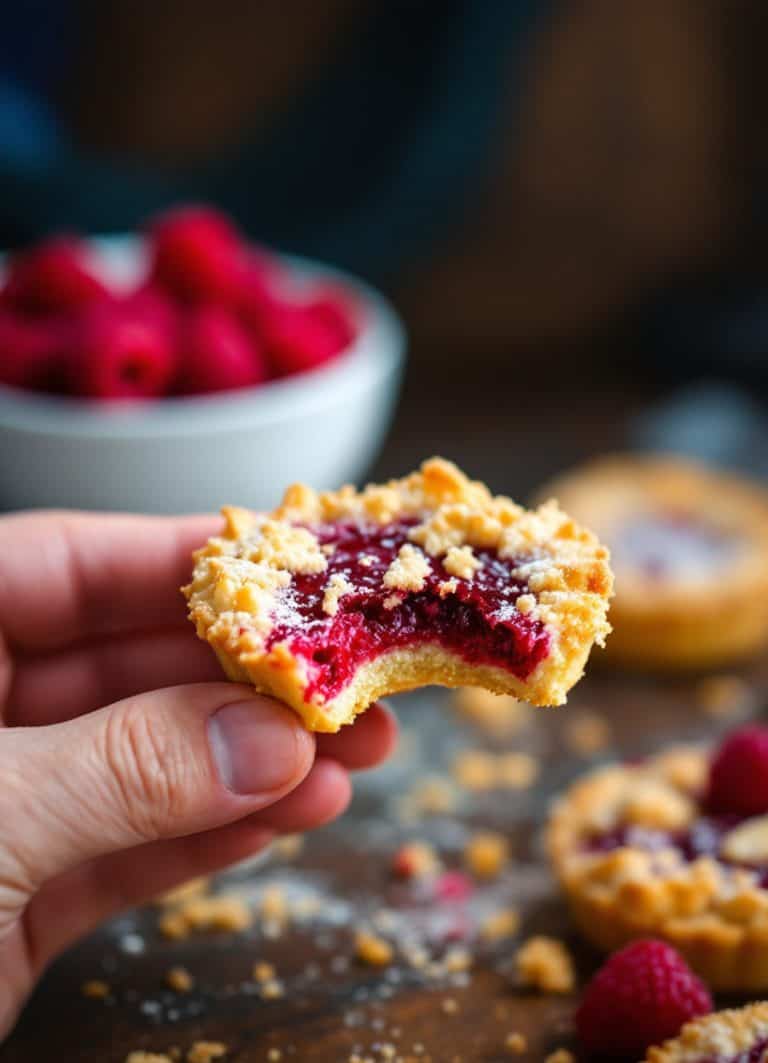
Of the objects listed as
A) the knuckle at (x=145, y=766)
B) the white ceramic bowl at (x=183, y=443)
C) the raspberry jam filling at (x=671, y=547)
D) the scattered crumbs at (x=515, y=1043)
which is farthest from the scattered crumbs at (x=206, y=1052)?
the raspberry jam filling at (x=671, y=547)

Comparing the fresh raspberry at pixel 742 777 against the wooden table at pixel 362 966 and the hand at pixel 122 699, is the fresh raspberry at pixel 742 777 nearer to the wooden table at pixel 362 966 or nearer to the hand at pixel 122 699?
the wooden table at pixel 362 966

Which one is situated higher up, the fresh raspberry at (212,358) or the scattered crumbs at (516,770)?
the fresh raspberry at (212,358)

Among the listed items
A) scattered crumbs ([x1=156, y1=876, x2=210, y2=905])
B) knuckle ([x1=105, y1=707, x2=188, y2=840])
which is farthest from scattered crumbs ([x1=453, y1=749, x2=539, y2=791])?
knuckle ([x1=105, y1=707, x2=188, y2=840])

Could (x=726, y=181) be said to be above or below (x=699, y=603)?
above

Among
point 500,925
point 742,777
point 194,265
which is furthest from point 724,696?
point 194,265

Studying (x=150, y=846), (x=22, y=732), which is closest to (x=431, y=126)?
(x=150, y=846)

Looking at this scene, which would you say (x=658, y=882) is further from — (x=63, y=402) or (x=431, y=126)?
(x=431, y=126)
